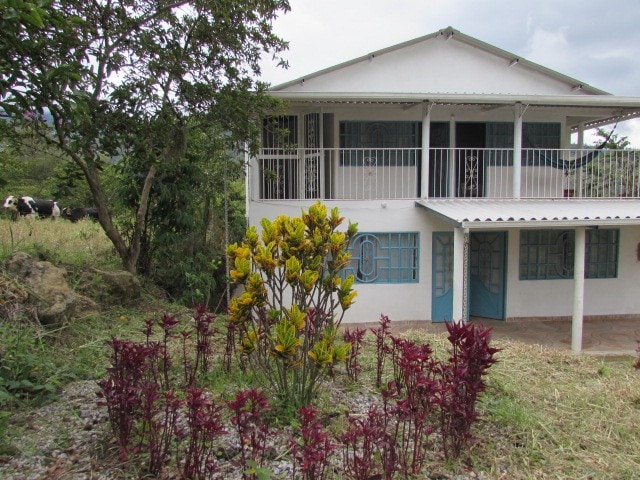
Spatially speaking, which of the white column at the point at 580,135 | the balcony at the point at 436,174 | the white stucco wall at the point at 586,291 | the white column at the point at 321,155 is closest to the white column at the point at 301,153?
the balcony at the point at 436,174

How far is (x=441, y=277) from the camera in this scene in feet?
31.8

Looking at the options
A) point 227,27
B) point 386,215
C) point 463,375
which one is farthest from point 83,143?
point 386,215

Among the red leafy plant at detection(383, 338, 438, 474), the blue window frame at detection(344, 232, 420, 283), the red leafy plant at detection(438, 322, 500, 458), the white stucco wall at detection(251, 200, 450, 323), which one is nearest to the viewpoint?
the red leafy plant at detection(383, 338, 438, 474)

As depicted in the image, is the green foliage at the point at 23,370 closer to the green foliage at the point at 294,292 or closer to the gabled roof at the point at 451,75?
the green foliage at the point at 294,292

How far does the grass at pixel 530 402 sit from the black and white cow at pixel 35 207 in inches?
371

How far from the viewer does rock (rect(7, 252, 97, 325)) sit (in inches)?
173

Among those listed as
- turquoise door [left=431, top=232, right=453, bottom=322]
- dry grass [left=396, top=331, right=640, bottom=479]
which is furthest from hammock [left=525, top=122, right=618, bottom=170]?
dry grass [left=396, top=331, right=640, bottom=479]

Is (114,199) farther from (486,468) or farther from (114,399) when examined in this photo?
(486,468)

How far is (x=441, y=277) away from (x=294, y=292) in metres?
6.98

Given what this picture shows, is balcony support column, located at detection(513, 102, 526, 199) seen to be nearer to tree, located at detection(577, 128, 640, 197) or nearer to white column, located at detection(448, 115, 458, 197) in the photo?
white column, located at detection(448, 115, 458, 197)

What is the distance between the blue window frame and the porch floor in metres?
1.03

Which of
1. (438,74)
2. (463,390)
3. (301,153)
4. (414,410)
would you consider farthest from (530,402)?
(438,74)

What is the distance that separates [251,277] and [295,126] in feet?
25.0

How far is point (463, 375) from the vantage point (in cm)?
257
